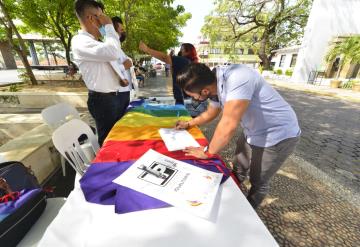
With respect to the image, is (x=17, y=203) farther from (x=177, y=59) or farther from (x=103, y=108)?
(x=177, y=59)

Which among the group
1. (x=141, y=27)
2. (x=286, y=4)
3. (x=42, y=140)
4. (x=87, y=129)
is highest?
(x=286, y=4)

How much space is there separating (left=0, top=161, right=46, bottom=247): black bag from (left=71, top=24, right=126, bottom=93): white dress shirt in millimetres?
1097

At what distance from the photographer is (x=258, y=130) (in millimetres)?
1478

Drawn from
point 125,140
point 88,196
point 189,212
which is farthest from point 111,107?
point 189,212

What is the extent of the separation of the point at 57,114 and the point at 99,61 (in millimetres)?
992

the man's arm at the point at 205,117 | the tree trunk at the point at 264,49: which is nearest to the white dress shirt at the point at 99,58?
the man's arm at the point at 205,117

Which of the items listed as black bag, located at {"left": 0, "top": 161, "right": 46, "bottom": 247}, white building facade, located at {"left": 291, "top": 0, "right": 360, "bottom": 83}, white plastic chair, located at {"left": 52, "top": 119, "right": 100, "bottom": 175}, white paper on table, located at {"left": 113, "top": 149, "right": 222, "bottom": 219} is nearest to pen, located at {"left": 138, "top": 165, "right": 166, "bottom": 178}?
white paper on table, located at {"left": 113, "top": 149, "right": 222, "bottom": 219}

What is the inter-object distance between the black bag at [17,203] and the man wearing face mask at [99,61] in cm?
100

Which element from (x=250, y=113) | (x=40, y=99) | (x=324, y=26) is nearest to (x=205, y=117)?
(x=250, y=113)

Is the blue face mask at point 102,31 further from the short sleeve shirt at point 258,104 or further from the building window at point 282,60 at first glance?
the building window at point 282,60

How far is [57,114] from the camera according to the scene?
97.7 inches

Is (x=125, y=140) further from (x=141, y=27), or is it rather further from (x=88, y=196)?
(x=141, y=27)

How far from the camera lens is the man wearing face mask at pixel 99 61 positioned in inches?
75.9

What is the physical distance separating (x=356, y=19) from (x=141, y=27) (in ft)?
47.5
